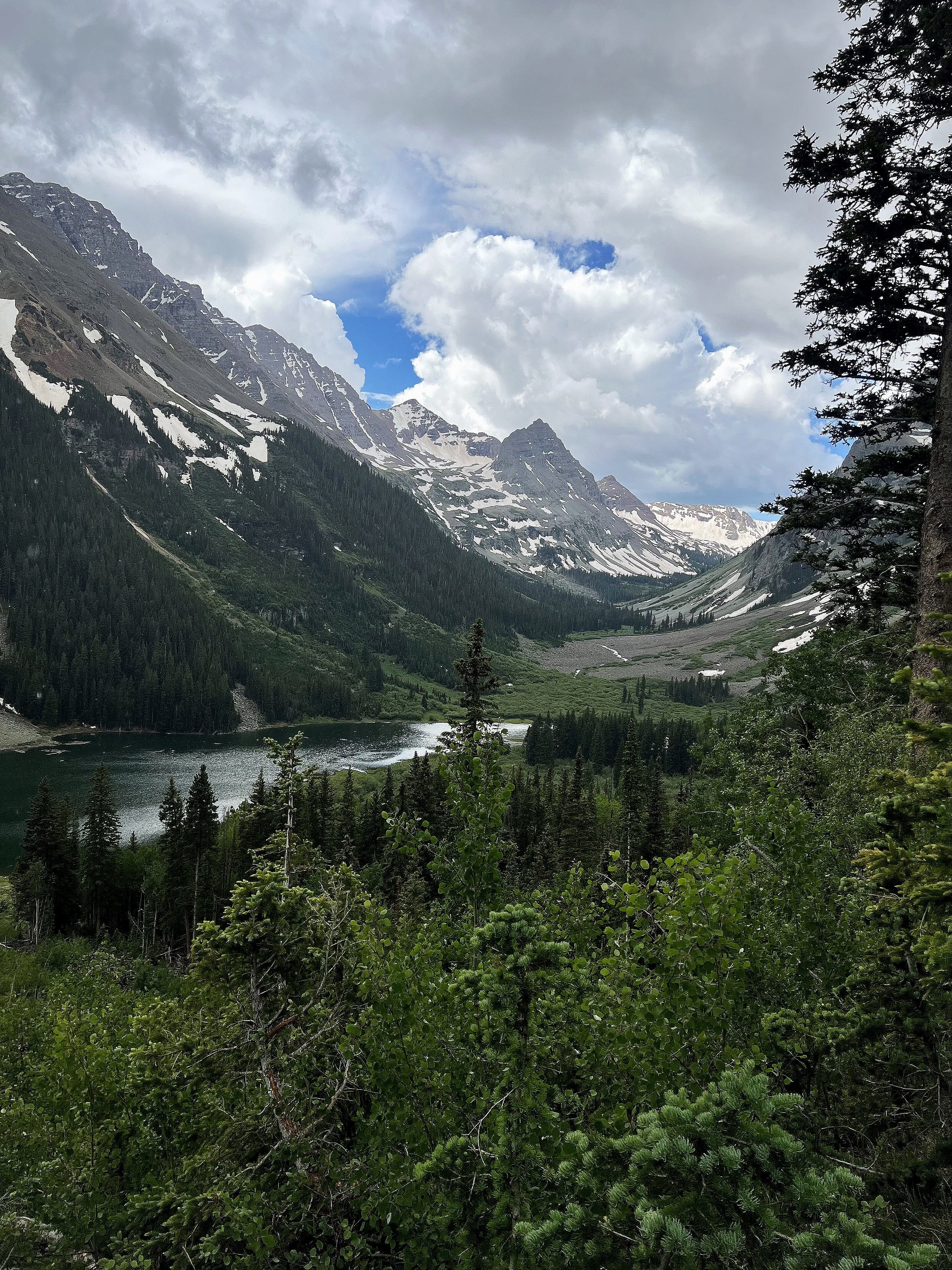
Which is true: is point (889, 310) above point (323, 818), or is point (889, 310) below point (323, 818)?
above

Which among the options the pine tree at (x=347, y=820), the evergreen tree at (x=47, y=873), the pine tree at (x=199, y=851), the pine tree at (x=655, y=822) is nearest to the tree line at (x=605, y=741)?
the pine tree at (x=655, y=822)

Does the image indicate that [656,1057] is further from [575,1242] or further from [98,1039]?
[98,1039]

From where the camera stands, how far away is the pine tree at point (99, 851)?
56594mm

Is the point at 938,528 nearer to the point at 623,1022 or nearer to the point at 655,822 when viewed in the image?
the point at 623,1022

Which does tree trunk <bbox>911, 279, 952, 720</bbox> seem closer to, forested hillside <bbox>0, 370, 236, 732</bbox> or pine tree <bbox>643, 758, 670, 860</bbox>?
pine tree <bbox>643, 758, 670, 860</bbox>

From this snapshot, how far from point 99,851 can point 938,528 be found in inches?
2615

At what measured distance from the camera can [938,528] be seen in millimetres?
11758

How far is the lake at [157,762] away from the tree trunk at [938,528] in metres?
72.9

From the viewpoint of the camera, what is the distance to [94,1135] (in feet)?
37.8

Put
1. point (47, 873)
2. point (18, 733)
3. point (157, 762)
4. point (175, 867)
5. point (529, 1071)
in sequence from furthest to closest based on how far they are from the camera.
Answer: point (18, 733) < point (157, 762) < point (175, 867) < point (47, 873) < point (529, 1071)

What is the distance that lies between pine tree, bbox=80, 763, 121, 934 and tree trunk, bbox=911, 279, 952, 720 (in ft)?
205

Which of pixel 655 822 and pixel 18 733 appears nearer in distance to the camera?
pixel 655 822

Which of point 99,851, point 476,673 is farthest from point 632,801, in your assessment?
point 99,851

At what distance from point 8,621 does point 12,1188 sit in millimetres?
202593
